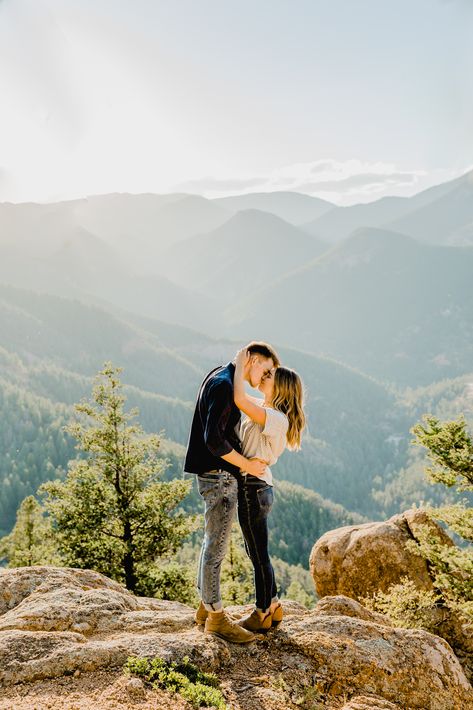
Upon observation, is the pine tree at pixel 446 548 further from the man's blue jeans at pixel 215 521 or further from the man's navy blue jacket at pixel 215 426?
the man's navy blue jacket at pixel 215 426

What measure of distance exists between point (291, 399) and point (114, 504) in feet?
36.3

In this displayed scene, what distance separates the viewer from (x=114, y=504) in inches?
620

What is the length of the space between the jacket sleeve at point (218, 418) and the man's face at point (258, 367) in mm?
462

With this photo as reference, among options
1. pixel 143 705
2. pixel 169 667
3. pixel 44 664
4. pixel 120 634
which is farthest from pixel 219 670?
pixel 44 664

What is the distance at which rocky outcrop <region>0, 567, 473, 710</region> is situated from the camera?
591 centimetres

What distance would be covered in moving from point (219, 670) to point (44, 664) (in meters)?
2.17

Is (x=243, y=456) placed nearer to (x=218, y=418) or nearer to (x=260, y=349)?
(x=218, y=418)

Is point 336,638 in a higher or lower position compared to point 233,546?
higher

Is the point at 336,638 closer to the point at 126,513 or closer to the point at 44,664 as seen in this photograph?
the point at 44,664

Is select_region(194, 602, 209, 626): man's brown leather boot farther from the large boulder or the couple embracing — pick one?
the large boulder

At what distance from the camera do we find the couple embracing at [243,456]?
6.46m

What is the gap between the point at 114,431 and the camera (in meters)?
16.2

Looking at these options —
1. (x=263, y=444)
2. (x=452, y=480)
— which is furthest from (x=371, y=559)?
(x=263, y=444)

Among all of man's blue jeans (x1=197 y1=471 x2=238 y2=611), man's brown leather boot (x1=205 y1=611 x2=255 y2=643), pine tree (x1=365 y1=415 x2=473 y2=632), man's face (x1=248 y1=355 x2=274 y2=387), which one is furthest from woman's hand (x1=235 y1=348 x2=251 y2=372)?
pine tree (x1=365 y1=415 x2=473 y2=632)
